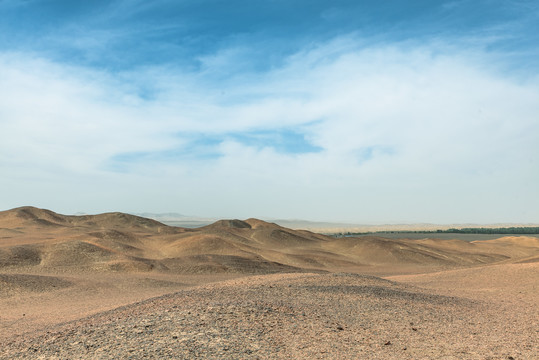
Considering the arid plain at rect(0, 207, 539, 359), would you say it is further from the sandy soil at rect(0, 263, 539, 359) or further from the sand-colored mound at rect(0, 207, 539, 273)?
the sand-colored mound at rect(0, 207, 539, 273)

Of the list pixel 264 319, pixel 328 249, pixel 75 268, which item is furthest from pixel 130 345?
pixel 328 249

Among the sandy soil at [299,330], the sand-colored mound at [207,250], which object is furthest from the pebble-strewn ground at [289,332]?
the sand-colored mound at [207,250]

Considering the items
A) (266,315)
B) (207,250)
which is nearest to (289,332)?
(266,315)

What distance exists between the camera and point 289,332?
9.16 meters

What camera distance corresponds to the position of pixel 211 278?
2862 centimetres

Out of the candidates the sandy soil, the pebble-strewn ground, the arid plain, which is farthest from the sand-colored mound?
the pebble-strewn ground

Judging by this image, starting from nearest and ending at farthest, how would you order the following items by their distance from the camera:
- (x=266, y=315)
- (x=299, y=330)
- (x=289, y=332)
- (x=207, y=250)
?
(x=289, y=332)
(x=299, y=330)
(x=266, y=315)
(x=207, y=250)

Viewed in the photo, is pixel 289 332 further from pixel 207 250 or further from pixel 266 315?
pixel 207 250

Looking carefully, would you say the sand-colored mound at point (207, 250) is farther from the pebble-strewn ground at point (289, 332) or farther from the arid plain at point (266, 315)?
the pebble-strewn ground at point (289, 332)

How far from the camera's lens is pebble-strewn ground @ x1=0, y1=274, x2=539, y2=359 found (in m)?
8.19

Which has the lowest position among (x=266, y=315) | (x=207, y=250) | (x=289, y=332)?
(x=207, y=250)

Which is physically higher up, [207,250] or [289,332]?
[289,332]

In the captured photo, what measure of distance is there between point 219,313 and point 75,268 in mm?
24033

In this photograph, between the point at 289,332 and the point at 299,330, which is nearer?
the point at 289,332
